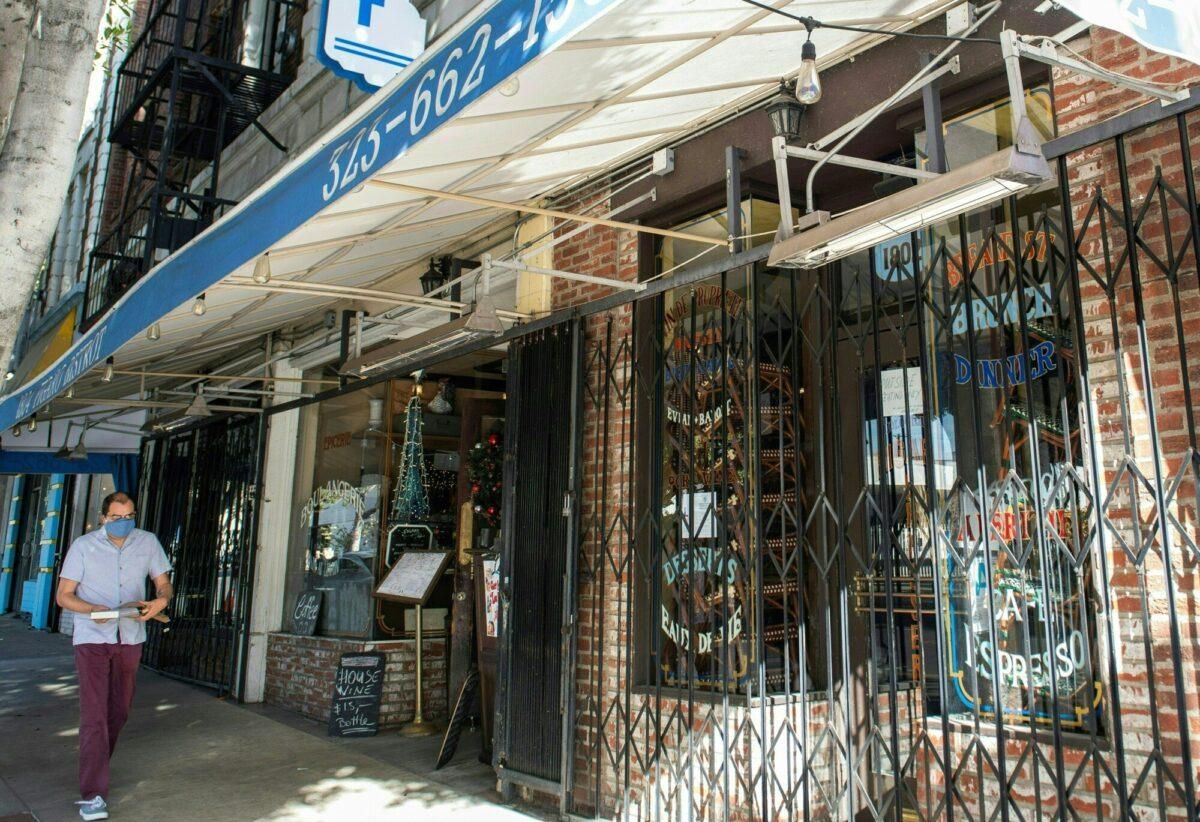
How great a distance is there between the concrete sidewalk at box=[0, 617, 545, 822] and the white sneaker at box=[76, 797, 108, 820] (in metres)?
0.08

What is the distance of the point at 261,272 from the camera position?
5.25 metres

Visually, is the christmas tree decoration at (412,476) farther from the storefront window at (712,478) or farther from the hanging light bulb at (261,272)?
the storefront window at (712,478)

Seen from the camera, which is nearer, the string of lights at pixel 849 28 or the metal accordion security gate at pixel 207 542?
the string of lights at pixel 849 28

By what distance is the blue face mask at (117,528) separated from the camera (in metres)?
5.95

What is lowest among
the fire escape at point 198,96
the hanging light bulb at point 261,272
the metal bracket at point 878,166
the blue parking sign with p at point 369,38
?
the metal bracket at point 878,166

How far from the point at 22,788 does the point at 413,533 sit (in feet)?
11.2

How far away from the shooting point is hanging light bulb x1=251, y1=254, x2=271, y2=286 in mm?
5168

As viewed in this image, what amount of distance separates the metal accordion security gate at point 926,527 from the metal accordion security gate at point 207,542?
5.36m

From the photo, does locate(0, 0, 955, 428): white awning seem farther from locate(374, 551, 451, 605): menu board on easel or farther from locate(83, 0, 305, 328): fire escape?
locate(83, 0, 305, 328): fire escape

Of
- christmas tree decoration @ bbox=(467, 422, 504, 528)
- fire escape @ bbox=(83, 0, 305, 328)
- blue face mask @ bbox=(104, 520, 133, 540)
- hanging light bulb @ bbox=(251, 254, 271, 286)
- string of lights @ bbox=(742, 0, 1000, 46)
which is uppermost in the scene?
fire escape @ bbox=(83, 0, 305, 328)

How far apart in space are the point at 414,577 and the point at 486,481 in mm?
1067

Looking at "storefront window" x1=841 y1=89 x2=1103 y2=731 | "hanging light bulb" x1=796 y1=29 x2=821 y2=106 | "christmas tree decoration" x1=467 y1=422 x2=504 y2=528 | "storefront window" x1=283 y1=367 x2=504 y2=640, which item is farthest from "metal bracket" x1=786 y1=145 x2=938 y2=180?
"storefront window" x1=283 y1=367 x2=504 y2=640

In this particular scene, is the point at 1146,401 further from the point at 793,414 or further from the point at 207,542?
the point at 207,542

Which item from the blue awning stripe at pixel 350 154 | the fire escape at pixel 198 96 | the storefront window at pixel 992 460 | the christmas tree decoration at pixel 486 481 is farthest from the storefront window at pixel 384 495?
the storefront window at pixel 992 460
